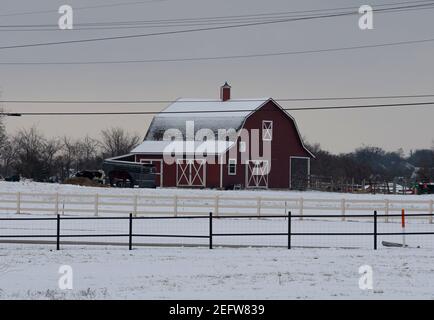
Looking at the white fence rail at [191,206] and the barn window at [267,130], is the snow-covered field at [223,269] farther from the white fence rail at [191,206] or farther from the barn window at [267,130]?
the barn window at [267,130]

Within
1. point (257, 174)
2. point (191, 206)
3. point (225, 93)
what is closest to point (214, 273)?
point (191, 206)

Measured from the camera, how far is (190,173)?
7106 cm

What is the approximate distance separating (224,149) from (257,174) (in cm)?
402

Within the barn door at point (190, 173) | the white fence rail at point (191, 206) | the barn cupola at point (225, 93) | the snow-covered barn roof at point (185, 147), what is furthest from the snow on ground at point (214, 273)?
the barn cupola at point (225, 93)

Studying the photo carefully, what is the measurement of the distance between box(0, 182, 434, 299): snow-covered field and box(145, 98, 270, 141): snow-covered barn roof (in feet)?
138

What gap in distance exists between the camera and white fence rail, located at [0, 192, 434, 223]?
41.2m

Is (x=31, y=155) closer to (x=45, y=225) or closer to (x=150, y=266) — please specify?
(x=45, y=225)

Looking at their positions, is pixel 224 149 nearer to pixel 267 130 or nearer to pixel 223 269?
pixel 267 130

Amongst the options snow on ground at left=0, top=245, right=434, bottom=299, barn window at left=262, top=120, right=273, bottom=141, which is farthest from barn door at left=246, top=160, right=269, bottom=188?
snow on ground at left=0, top=245, right=434, bottom=299

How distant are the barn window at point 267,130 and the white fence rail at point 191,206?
858 inches

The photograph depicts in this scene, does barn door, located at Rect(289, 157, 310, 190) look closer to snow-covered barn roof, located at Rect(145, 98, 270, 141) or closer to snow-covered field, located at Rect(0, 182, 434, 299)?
snow-covered barn roof, located at Rect(145, 98, 270, 141)

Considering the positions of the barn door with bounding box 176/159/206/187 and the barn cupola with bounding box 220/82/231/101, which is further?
the barn cupola with bounding box 220/82/231/101

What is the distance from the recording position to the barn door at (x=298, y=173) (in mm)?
75625
